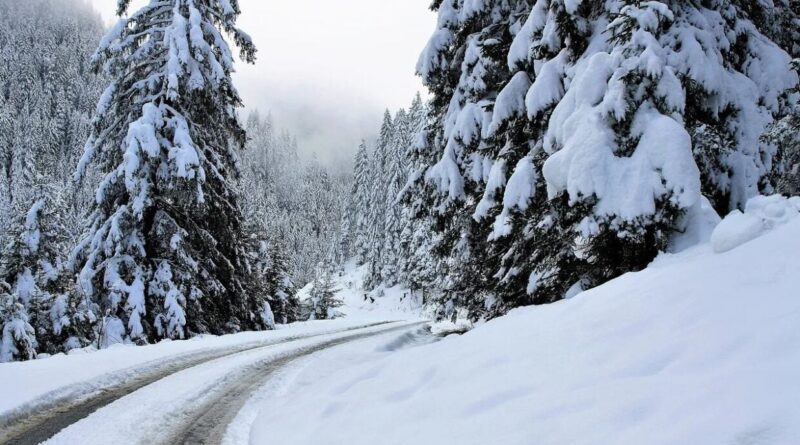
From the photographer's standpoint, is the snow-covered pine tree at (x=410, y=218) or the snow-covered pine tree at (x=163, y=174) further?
the snow-covered pine tree at (x=163, y=174)

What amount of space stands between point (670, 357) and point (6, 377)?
916 cm

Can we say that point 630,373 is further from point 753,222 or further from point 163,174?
point 163,174

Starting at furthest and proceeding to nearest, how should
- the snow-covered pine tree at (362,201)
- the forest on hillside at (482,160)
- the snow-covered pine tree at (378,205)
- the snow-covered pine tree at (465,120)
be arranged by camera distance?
the snow-covered pine tree at (362,201) < the snow-covered pine tree at (378,205) < the snow-covered pine tree at (465,120) < the forest on hillside at (482,160)

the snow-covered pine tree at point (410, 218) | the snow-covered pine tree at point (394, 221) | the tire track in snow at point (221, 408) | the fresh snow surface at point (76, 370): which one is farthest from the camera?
Answer: the snow-covered pine tree at point (394, 221)

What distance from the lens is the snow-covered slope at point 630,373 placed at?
8.89 ft

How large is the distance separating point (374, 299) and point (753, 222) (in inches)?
2090

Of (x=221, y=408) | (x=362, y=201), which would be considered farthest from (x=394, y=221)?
(x=221, y=408)

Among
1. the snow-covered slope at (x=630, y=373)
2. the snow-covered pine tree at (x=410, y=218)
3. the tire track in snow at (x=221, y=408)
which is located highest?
the snow-covered pine tree at (x=410, y=218)

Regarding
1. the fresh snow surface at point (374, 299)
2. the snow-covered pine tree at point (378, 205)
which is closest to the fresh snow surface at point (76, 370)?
the fresh snow surface at point (374, 299)

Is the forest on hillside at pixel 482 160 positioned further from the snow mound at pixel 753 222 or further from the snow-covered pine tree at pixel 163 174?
the snow mound at pixel 753 222

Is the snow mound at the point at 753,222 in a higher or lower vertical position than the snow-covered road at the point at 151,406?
higher

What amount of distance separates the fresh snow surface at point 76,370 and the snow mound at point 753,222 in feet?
27.4

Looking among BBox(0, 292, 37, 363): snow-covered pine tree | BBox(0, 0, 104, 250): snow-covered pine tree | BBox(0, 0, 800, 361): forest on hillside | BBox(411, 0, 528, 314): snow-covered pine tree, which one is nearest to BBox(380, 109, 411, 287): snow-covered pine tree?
BBox(0, 0, 800, 361): forest on hillside

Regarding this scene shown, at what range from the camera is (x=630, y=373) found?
11.3 ft
